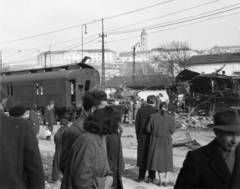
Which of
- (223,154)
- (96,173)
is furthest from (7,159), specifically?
(223,154)

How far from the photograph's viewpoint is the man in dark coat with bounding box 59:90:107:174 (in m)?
3.98

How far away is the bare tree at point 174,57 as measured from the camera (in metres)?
62.7

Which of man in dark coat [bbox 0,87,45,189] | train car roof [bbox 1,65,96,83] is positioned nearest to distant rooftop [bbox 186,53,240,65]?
train car roof [bbox 1,65,96,83]

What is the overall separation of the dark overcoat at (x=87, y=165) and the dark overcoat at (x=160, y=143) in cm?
404

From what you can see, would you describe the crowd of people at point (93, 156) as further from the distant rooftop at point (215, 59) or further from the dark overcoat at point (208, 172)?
the distant rooftop at point (215, 59)

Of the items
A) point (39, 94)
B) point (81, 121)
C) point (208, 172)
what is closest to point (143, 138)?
point (81, 121)

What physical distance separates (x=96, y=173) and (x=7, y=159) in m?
0.83

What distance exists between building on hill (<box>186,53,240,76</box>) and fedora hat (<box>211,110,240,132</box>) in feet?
193

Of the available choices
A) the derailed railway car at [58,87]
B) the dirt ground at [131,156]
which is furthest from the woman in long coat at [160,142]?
the derailed railway car at [58,87]

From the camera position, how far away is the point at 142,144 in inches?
302

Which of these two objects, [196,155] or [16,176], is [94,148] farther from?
[196,155]

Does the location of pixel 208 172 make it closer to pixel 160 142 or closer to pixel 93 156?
pixel 93 156

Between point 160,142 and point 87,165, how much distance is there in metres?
4.34

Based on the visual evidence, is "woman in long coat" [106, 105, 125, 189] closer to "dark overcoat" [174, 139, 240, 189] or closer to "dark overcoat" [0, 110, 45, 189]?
"dark overcoat" [0, 110, 45, 189]
